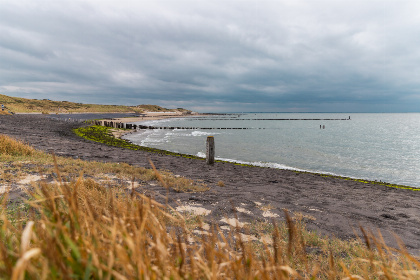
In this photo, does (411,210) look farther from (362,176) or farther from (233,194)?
(362,176)

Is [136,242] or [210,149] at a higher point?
[136,242]

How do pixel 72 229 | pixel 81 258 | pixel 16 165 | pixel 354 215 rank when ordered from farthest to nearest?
pixel 16 165
pixel 354 215
pixel 72 229
pixel 81 258

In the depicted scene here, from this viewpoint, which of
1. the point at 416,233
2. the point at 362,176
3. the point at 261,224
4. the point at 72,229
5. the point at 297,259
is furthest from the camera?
the point at 362,176

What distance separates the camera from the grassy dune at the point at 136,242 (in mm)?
1252

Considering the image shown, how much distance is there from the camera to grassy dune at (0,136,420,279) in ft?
4.11

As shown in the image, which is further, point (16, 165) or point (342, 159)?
point (342, 159)

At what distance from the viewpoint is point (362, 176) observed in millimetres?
17156

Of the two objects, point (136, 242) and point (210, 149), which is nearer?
point (136, 242)

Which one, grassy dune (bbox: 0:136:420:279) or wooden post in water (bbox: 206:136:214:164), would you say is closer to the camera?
grassy dune (bbox: 0:136:420:279)

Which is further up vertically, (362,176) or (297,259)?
(297,259)

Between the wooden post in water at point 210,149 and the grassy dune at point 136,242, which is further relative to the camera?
the wooden post in water at point 210,149

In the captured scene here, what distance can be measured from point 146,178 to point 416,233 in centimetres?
764

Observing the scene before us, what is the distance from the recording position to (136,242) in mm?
1351

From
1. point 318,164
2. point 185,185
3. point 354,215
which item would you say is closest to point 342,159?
point 318,164
